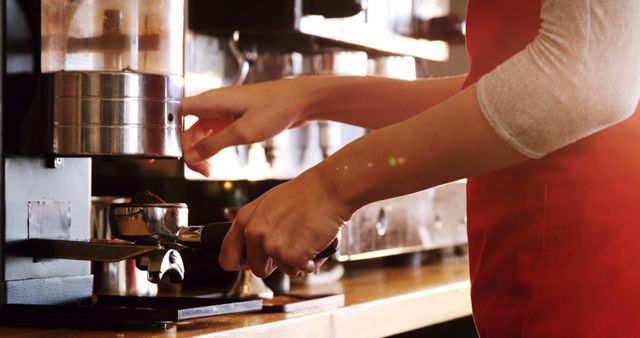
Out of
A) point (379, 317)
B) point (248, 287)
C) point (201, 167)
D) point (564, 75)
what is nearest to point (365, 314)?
point (379, 317)

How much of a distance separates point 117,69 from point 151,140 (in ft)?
0.36

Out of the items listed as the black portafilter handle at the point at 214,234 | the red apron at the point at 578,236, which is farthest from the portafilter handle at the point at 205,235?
the red apron at the point at 578,236

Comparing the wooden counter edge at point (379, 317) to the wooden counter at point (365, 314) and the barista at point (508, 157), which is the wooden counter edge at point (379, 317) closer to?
the wooden counter at point (365, 314)

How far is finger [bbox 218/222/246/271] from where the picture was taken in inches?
39.6

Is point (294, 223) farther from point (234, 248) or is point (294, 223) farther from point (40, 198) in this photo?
point (40, 198)

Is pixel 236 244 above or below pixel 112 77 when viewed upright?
below

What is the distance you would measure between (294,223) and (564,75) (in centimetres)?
27

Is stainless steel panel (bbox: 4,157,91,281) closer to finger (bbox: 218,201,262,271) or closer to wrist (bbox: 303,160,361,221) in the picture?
finger (bbox: 218,201,262,271)

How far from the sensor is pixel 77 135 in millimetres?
1300

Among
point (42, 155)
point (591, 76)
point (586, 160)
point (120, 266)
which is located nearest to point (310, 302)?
point (120, 266)

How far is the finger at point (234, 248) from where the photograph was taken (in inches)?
39.6

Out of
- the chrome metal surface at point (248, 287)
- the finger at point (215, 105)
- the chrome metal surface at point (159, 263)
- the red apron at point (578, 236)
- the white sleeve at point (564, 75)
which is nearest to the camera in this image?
the white sleeve at point (564, 75)

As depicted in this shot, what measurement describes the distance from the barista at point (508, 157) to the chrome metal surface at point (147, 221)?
0.39 feet

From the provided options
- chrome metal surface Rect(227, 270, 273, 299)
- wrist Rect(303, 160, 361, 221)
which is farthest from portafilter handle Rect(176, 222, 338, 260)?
chrome metal surface Rect(227, 270, 273, 299)
